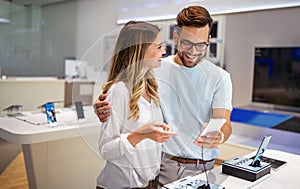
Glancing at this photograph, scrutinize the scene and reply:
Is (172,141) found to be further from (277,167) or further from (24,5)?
(24,5)

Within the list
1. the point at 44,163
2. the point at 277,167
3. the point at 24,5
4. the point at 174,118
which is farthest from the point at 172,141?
the point at 24,5

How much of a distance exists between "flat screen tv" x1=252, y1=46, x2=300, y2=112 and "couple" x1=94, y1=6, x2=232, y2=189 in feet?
8.86

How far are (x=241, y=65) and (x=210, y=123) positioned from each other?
3.26 m

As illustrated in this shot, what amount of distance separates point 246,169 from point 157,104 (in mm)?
476

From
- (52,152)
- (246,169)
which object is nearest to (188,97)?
(246,169)

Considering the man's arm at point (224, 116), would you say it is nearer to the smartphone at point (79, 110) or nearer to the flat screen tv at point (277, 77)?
the smartphone at point (79, 110)

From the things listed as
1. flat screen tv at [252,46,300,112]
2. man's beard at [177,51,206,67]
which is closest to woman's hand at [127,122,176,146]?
man's beard at [177,51,206,67]

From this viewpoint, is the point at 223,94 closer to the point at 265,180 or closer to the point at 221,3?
the point at 265,180

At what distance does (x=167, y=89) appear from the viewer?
111 cm

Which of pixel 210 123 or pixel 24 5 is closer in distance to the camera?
pixel 210 123

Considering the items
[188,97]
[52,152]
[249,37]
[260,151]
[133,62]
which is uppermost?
[249,37]

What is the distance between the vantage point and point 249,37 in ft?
13.3

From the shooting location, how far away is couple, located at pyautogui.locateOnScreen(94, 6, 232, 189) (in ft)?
3.22

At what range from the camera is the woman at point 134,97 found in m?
0.97
